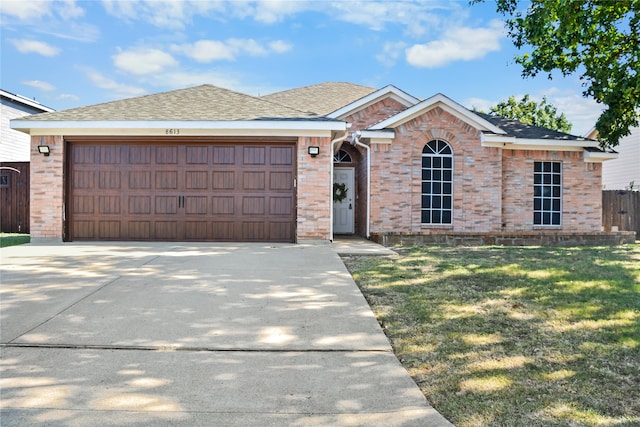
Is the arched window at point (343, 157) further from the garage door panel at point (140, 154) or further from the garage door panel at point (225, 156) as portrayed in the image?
the garage door panel at point (140, 154)

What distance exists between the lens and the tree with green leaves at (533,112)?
37.3m

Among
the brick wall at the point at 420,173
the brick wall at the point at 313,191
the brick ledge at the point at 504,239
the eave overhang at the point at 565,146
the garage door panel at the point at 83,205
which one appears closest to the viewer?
the brick wall at the point at 313,191

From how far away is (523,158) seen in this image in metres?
14.8

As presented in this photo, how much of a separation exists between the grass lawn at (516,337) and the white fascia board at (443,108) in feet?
20.8

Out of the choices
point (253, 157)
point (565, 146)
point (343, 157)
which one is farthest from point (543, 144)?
point (253, 157)

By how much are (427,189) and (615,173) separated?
1656 centimetres

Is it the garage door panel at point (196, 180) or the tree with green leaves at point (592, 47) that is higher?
the tree with green leaves at point (592, 47)

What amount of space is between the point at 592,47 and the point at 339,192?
340 inches

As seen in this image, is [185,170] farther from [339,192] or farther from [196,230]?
[339,192]

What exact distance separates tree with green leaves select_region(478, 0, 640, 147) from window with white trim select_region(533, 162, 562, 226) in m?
1.62

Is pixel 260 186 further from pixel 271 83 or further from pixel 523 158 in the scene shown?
pixel 271 83

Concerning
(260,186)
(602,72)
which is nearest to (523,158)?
(602,72)

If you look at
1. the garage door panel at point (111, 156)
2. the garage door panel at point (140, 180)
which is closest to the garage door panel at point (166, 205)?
the garage door panel at point (140, 180)

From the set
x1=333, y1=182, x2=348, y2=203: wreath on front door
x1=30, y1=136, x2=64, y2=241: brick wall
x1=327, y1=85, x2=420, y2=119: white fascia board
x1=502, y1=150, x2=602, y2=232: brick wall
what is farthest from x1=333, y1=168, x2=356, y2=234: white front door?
x1=30, y1=136, x2=64, y2=241: brick wall
